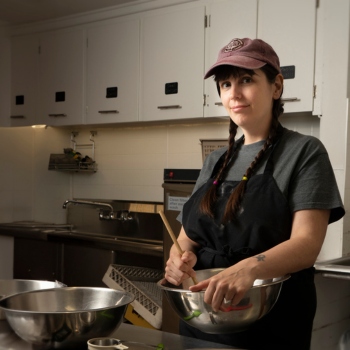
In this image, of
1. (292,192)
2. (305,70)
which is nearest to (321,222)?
(292,192)

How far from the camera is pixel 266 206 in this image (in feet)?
5.11

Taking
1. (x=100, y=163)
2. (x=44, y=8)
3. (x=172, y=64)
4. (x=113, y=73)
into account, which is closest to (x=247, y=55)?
(x=172, y=64)

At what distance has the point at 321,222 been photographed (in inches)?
58.9

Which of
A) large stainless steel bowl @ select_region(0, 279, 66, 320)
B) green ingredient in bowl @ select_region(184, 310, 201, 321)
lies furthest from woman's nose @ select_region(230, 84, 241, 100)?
large stainless steel bowl @ select_region(0, 279, 66, 320)

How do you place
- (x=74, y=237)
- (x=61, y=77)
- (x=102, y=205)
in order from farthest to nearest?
(x=61, y=77) < (x=102, y=205) < (x=74, y=237)

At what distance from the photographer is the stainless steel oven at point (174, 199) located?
338 cm

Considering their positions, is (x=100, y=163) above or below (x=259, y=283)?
above

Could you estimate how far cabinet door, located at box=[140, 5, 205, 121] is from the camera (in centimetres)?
378

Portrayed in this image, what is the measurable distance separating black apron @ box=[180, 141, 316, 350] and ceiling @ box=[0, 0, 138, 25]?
9.42 ft

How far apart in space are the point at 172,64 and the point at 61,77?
3.58 ft

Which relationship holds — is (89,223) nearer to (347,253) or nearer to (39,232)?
(39,232)

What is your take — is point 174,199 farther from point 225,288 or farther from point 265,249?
point 225,288

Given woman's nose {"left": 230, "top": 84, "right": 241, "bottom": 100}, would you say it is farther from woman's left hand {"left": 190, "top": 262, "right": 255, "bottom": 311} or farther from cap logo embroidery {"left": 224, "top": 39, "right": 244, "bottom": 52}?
woman's left hand {"left": 190, "top": 262, "right": 255, "bottom": 311}

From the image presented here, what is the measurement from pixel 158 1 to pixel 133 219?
1.56 metres
